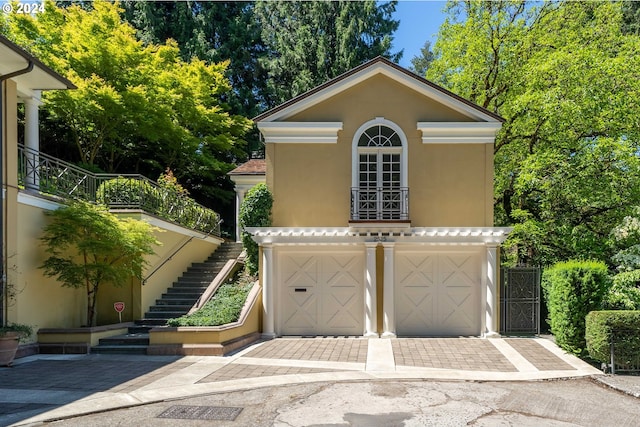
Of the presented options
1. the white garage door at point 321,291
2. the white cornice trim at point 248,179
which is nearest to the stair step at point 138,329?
the white garage door at point 321,291

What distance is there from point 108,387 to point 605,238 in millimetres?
14904

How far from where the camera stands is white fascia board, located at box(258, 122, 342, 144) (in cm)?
1298

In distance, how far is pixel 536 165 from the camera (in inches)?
582

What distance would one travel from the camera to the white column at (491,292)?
12477 millimetres

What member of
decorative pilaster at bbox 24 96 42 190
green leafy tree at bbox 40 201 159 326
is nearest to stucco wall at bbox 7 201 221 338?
green leafy tree at bbox 40 201 159 326

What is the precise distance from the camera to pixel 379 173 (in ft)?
43.2

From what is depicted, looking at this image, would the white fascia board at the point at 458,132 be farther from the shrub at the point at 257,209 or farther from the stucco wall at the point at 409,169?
the shrub at the point at 257,209

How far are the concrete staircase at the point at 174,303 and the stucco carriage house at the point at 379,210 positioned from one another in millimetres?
2639

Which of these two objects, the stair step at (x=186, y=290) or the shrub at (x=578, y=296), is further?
the stair step at (x=186, y=290)

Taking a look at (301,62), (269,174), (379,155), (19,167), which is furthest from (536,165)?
(301,62)

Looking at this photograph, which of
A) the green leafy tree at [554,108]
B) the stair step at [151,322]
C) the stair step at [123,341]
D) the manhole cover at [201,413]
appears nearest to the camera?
the manhole cover at [201,413]

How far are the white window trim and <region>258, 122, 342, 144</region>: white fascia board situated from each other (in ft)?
1.90

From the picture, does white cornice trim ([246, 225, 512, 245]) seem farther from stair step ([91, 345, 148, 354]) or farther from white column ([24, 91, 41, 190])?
white column ([24, 91, 41, 190])

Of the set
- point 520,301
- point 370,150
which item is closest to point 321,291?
point 370,150
